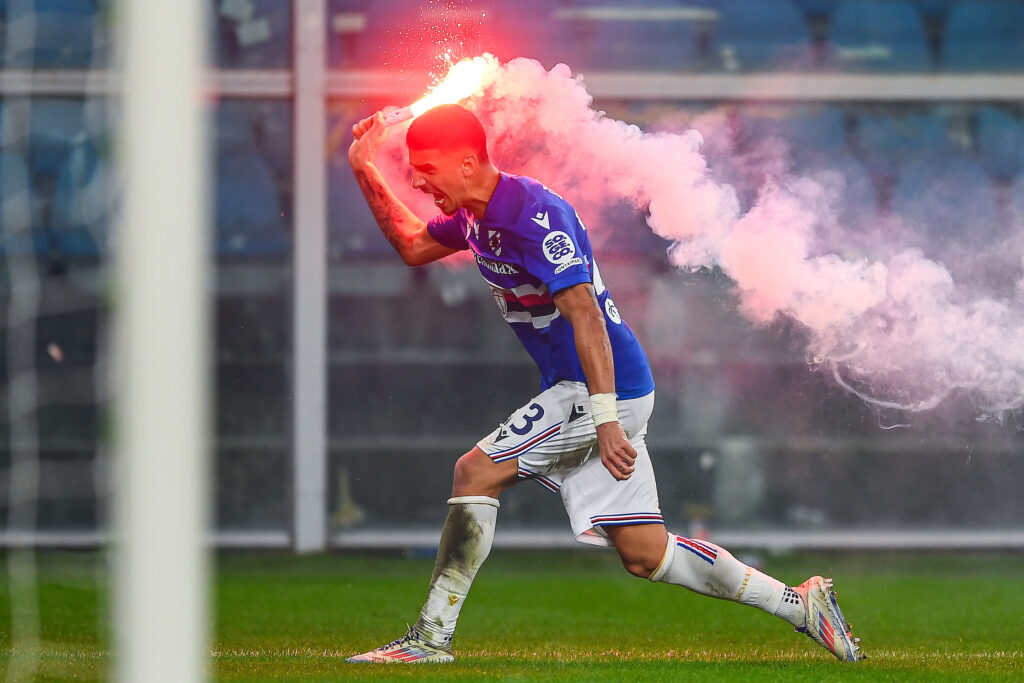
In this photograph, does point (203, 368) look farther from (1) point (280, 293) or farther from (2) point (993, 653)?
(1) point (280, 293)

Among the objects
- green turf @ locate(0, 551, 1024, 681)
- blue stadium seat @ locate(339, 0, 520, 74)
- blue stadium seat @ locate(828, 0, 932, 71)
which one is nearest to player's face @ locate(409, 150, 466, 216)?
green turf @ locate(0, 551, 1024, 681)

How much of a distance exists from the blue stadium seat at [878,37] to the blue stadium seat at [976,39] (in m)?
0.16

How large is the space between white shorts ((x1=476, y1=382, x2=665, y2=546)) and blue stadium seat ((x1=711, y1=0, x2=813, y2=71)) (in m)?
4.07

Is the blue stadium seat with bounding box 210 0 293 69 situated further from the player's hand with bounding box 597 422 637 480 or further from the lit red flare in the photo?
the player's hand with bounding box 597 422 637 480

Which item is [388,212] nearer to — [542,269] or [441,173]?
[441,173]

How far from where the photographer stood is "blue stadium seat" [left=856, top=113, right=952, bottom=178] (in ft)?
24.6

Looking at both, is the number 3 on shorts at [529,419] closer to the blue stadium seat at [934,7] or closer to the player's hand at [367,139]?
the player's hand at [367,139]

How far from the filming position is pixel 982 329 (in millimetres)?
5445

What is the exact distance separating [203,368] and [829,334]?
3638 millimetres

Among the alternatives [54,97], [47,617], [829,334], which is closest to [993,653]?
[829,334]

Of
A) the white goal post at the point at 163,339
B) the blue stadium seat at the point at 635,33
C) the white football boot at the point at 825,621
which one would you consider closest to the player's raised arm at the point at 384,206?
the white football boot at the point at 825,621

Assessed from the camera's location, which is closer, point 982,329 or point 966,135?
point 982,329

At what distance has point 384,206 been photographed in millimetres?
4449

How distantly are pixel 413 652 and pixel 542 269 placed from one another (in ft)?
3.78
